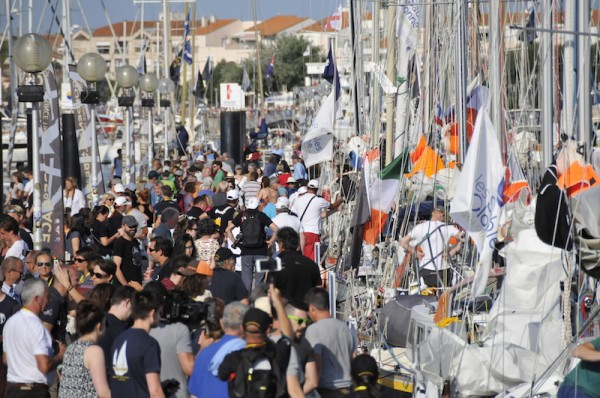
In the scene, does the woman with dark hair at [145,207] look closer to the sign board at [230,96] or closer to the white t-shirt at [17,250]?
the white t-shirt at [17,250]

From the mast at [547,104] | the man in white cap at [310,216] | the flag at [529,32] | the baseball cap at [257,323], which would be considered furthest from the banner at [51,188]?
the baseball cap at [257,323]

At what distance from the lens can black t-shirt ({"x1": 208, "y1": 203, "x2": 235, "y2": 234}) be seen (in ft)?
53.8

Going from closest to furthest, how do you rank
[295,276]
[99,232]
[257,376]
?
[257,376] → [295,276] → [99,232]

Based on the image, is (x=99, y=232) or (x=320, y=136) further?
(x=320, y=136)

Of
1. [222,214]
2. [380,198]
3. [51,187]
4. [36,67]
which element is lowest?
[222,214]

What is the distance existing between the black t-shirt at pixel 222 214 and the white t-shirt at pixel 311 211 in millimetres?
1079

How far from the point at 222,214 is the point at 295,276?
6225mm

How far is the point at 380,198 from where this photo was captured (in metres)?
13.1

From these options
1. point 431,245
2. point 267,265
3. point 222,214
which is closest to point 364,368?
point 267,265

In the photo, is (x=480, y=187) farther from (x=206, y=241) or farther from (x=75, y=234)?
(x=75, y=234)

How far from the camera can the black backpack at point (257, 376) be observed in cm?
695

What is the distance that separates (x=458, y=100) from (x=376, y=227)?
1653mm

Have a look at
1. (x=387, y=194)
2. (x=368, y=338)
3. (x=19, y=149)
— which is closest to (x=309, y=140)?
(x=387, y=194)

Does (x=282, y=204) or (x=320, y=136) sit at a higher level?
(x=320, y=136)
